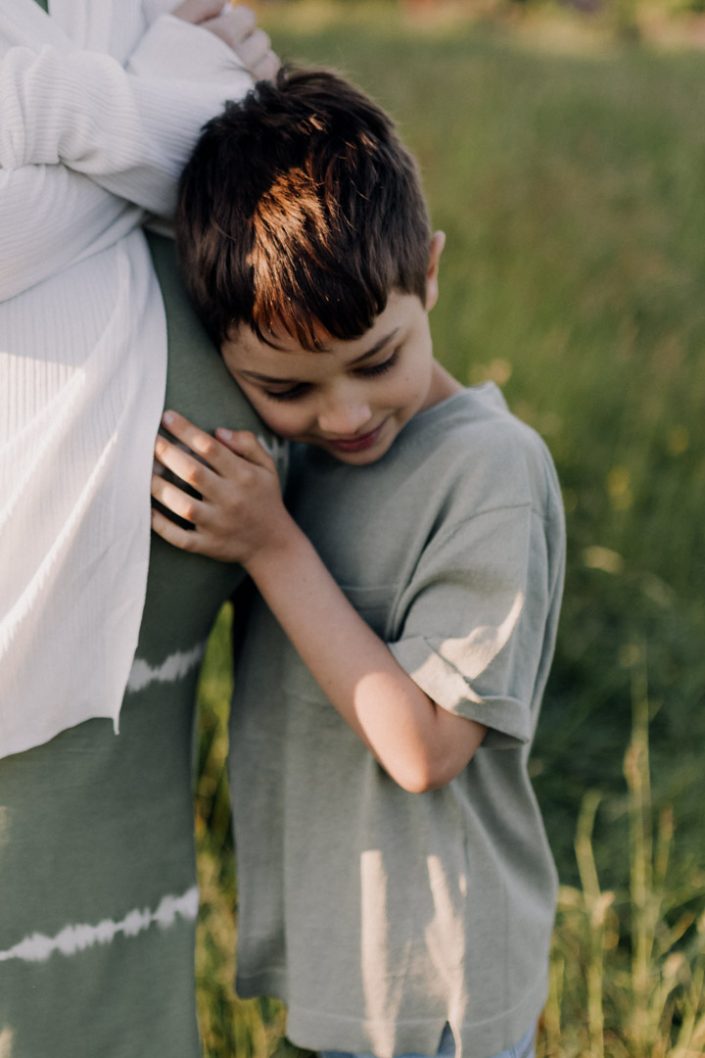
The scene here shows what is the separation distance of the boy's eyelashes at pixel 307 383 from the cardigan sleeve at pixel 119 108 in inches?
11.3

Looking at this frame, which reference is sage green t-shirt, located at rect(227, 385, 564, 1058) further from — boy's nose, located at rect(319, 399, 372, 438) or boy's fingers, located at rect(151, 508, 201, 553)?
boy's fingers, located at rect(151, 508, 201, 553)

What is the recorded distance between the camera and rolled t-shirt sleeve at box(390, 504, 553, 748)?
1.41 metres

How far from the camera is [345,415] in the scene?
1.46 metres

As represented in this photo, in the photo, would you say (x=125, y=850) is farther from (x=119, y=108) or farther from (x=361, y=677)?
(x=119, y=108)

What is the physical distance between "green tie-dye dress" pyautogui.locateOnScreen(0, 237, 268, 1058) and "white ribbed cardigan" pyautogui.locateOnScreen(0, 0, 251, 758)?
52mm

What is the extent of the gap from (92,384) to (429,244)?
21.7 inches

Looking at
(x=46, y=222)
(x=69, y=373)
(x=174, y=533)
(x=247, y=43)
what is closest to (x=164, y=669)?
(x=174, y=533)

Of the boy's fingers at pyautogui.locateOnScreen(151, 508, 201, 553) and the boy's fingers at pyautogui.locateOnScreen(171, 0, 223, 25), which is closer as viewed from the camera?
the boy's fingers at pyautogui.locateOnScreen(151, 508, 201, 553)

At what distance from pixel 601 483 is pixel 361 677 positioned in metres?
2.45

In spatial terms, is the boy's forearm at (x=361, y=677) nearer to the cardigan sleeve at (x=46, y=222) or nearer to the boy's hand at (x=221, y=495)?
the boy's hand at (x=221, y=495)

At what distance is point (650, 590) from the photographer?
3434 mm

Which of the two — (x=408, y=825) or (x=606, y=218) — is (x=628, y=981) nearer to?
(x=408, y=825)

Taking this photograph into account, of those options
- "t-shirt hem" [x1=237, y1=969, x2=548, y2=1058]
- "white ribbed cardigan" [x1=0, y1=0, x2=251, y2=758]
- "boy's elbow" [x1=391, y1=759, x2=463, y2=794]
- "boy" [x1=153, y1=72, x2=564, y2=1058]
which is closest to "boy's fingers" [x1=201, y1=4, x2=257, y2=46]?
"boy" [x1=153, y1=72, x2=564, y2=1058]

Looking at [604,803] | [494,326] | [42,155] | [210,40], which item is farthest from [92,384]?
[494,326]
